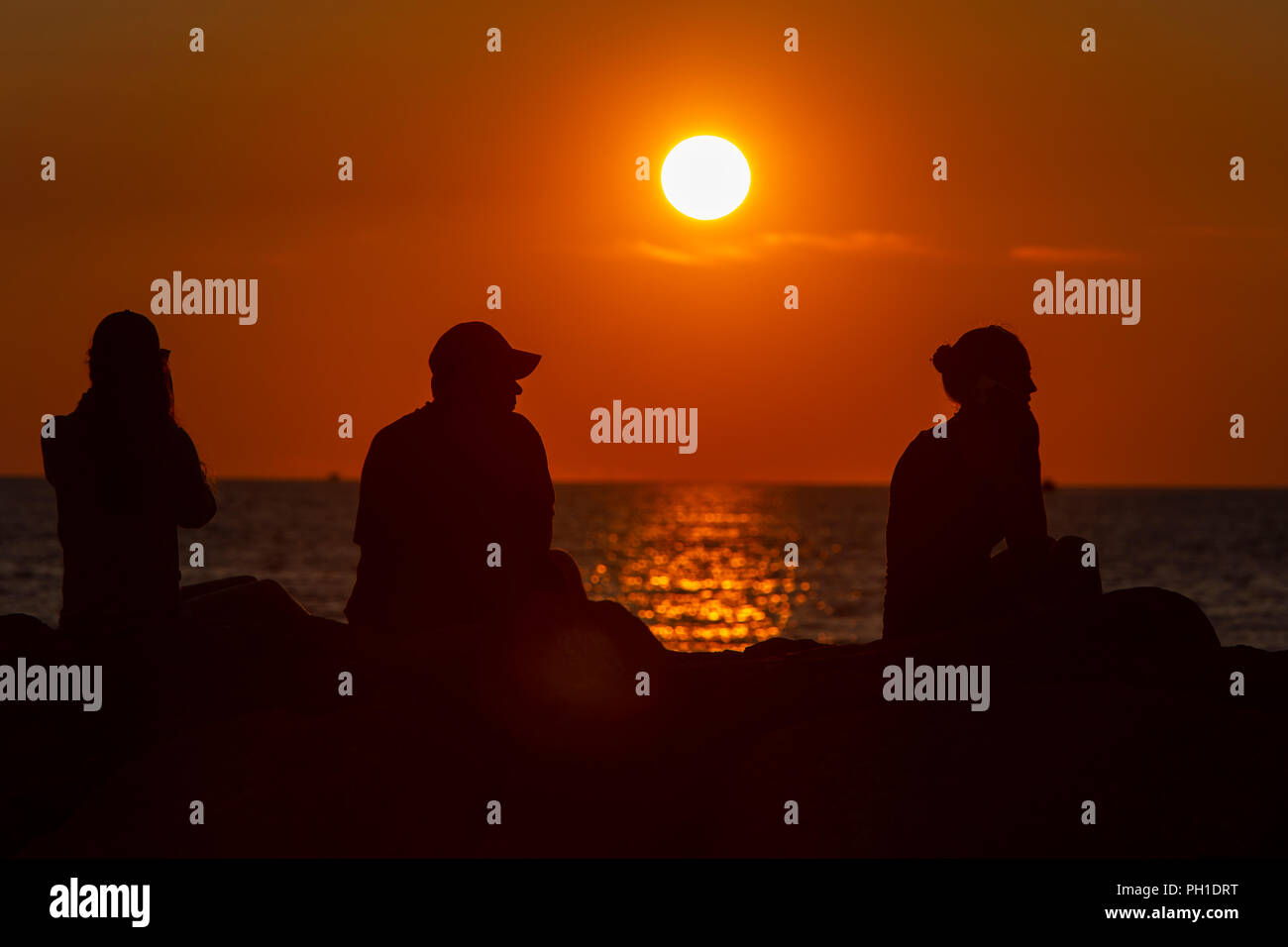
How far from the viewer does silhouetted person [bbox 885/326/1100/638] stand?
7719 mm

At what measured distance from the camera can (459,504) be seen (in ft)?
24.9

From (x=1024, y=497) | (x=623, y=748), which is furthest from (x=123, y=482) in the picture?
(x=1024, y=497)

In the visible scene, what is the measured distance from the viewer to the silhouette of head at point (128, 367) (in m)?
7.22

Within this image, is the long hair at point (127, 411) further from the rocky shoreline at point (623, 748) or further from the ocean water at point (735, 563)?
the ocean water at point (735, 563)

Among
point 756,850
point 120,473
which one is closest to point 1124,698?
point 756,850

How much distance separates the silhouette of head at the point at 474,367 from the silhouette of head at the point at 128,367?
1323mm

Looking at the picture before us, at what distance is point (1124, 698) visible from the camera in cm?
680

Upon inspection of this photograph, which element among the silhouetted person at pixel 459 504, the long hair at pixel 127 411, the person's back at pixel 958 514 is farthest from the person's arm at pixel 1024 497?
the long hair at pixel 127 411

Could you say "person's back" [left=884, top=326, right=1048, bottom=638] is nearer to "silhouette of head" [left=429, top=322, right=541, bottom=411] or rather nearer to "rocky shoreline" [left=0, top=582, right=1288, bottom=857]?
"rocky shoreline" [left=0, top=582, right=1288, bottom=857]

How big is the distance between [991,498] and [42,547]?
66.9 m

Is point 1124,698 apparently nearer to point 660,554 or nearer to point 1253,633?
point 1253,633

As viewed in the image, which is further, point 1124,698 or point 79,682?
point 79,682

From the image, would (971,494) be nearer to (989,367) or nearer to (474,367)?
(989,367)
